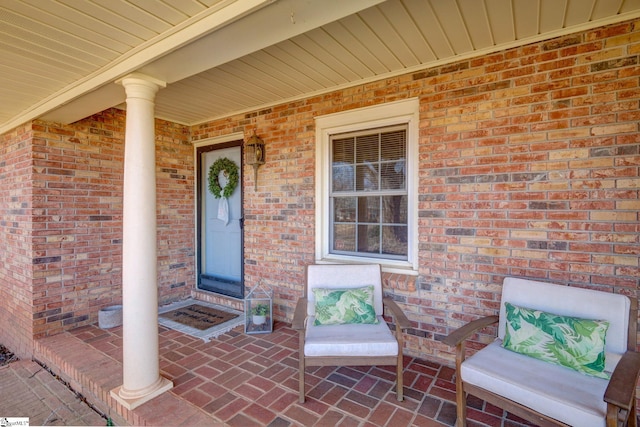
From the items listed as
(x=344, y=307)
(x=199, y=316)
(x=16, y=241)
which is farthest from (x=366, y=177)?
(x=16, y=241)

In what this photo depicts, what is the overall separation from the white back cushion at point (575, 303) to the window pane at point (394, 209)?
3.54 ft

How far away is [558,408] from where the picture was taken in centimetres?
157

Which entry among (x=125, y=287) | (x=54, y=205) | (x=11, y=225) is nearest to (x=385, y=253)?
(x=125, y=287)

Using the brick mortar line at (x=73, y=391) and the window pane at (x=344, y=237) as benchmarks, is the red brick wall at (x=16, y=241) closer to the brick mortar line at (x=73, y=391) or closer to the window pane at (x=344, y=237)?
the brick mortar line at (x=73, y=391)

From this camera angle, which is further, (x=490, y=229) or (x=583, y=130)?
(x=490, y=229)

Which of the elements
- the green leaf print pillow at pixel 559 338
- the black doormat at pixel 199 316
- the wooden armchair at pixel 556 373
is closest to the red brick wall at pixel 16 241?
the black doormat at pixel 199 316

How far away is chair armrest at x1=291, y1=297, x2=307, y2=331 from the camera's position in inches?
87.6

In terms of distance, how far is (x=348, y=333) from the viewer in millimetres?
2406

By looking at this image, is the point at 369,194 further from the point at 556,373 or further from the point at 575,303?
the point at 556,373

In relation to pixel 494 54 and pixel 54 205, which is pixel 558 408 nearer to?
pixel 494 54

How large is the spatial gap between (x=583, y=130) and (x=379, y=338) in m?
2.09

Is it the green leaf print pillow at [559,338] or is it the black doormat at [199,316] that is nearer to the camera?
the green leaf print pillow at [559,338]

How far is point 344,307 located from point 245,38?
83.3 inches

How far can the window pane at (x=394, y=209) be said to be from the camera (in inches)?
122
